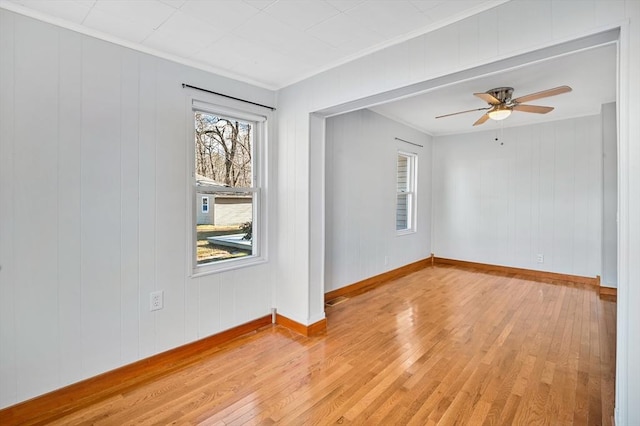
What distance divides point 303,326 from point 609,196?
437cm

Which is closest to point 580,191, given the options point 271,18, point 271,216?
point 271,216

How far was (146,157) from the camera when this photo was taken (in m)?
2.37

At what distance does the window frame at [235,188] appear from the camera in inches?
103

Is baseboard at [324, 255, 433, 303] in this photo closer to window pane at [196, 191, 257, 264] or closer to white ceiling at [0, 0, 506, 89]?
window pane at [196, 191, 257, 264]

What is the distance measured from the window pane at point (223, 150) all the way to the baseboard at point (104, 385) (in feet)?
4.58

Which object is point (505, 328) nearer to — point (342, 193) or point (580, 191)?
point (342, 193)

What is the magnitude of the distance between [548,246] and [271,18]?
208 inches

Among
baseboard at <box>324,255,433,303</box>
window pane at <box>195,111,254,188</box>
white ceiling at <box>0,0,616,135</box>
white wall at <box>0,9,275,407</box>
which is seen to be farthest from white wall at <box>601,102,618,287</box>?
white wall at <box>0,9,275,407</box>

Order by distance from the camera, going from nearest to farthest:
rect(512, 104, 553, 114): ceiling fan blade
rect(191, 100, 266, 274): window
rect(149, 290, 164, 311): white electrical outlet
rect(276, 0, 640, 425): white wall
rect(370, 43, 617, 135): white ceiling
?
rect(276, 0, 640, 425): white wall
rect(149, 290, 164, 311): white electrical outlet
rect(191, 100, 266, 274): window
rect(370, 43, 617, 135): white ceiling
rect(512, 104, 553, 114): ceiling fan blade

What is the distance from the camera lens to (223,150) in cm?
290

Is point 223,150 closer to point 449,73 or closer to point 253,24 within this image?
point 253,24

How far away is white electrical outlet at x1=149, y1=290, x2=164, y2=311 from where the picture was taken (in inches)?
95.2

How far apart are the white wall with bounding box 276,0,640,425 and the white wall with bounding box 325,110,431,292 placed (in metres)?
0.87

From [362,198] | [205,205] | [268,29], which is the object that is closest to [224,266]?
[205,205]
